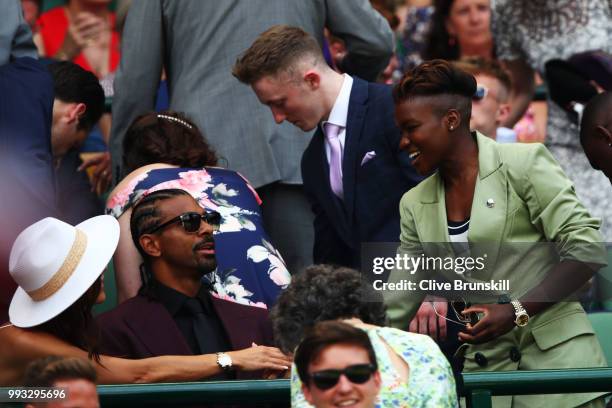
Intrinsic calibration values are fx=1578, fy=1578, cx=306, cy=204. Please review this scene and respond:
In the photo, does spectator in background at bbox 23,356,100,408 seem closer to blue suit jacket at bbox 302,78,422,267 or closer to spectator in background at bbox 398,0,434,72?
blue suit jacket at bbox 302,78,422,267

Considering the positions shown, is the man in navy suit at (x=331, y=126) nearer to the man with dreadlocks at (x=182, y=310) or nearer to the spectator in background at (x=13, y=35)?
the man with dreadlocks at (x=182, y=310)

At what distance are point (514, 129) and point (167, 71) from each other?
7.23ft

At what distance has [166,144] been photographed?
20.3 feet

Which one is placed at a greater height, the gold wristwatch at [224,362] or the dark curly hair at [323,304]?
the dark curly hair at [323,304]

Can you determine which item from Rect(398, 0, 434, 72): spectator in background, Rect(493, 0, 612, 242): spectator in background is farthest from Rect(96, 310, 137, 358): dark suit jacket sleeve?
Rect(398, 0, 434, 72): spectator in background

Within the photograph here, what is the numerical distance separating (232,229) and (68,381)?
1835 millimetres

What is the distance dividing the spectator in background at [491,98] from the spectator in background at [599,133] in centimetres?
168

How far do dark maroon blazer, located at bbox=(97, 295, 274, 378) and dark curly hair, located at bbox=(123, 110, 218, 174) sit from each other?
0.80 meters

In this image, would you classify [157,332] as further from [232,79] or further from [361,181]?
[232,79]

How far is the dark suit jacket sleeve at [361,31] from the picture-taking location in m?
6.68

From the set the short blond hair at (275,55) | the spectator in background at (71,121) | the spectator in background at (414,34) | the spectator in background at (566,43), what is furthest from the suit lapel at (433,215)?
the spectator in background at (414,34)

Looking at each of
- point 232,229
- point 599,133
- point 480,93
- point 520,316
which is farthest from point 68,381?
point 480,93

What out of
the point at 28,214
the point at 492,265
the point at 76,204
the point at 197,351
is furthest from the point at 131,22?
the point at 492,265

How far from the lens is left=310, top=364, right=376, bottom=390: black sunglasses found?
4.05 m
